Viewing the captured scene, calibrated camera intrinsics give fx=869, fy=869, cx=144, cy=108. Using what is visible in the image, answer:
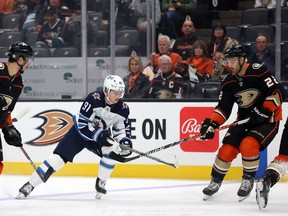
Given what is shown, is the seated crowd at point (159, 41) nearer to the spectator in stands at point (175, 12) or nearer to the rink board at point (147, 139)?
the spectator in stands at point (175, 12)

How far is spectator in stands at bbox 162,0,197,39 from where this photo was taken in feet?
25.5

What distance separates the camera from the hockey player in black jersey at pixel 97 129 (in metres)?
5.90

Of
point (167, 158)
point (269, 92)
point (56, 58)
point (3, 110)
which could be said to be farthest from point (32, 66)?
point (269, 92)

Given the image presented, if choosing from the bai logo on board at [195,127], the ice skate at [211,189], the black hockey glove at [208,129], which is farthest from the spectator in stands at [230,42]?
the ice skate at [211,189]

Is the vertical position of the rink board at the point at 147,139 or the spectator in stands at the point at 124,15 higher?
the spectator in stands at the point at 124,15

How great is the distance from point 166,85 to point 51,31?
123cm

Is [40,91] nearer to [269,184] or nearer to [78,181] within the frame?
[78,181]

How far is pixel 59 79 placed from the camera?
7773mm

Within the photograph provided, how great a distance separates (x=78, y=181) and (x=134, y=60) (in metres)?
1.21

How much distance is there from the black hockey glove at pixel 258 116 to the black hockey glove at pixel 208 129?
24 cm

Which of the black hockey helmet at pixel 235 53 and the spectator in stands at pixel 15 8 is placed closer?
the black hockey helmet at pixel 235 53

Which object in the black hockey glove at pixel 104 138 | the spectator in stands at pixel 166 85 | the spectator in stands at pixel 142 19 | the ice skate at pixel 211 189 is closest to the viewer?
the black hockey glove at pixel 104 138

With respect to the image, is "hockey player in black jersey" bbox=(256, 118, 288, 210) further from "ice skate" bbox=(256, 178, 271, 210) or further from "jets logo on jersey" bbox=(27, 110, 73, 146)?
"jets logo on jersey" bbox=(27, 110, 73, 146)

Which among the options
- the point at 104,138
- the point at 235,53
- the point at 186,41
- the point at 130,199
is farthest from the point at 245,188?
the point at 186,41
